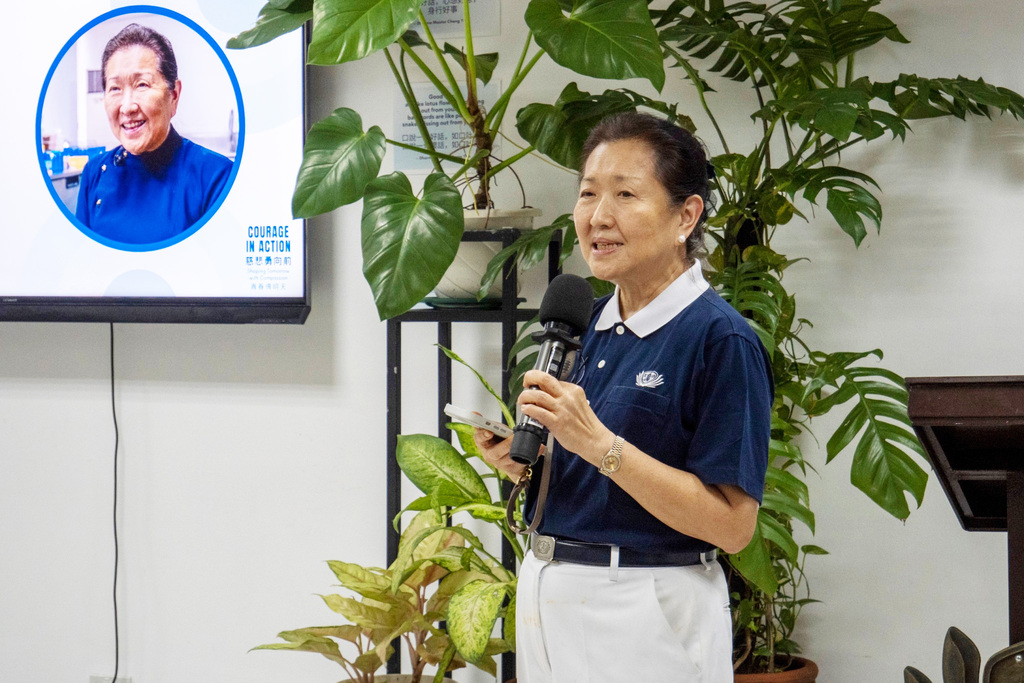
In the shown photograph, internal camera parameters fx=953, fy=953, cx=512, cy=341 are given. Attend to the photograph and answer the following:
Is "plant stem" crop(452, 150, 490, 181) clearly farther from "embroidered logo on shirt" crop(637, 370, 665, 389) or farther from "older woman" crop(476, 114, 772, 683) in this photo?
"embroidered logo on shirt" crop(637, 370, 665, 389)

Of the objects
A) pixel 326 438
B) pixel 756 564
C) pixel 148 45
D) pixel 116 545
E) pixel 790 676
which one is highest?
pixel 148 45

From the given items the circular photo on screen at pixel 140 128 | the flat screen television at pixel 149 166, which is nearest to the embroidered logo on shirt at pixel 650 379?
the flat screen television at pixel 149 166

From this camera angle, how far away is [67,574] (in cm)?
287

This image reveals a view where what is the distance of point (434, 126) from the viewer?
8.46ft

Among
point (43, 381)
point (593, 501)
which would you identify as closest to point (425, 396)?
point (43, 381)

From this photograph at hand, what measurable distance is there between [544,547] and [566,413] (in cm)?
28

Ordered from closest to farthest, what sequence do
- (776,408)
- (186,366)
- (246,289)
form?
(776,408)
(246,289)
(186,366)

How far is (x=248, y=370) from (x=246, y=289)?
259mm

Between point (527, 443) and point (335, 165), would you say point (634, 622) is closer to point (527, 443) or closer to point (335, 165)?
point (527, 443)

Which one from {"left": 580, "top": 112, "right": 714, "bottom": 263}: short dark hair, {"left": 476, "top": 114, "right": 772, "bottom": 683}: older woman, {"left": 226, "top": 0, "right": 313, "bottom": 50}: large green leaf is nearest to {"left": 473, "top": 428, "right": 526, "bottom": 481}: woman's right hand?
{"left": 476, "top": 114, "right": 772, "bottom": 683}: older woman

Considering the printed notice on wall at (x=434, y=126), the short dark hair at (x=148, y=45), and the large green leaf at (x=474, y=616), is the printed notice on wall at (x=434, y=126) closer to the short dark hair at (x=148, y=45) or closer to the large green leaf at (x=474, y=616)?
the short dark hair at (x=148, y=45)

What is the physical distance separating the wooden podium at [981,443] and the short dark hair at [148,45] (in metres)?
2.23

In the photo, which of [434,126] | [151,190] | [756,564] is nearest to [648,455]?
[756,564]

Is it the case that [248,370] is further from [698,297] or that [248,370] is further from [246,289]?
[698,297]
